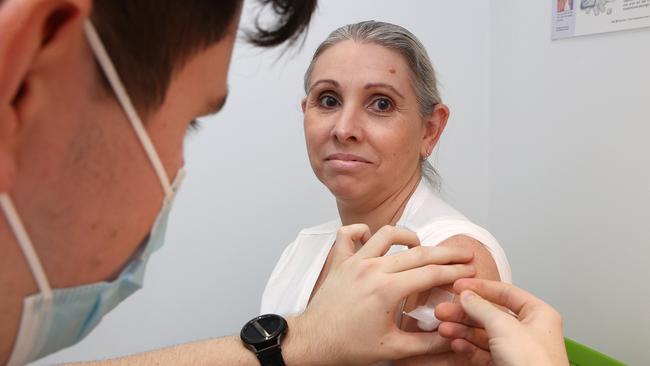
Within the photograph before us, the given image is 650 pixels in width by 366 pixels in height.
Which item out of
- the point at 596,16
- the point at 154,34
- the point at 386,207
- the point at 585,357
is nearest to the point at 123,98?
the point at 154,34

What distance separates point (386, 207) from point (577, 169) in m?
0.73

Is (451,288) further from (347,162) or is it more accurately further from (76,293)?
(76,293)

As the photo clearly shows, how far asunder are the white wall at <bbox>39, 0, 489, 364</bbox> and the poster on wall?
423mm

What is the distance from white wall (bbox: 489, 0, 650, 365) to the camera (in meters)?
1.33

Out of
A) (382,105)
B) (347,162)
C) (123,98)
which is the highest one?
(123,98)

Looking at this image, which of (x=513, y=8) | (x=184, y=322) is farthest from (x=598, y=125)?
(x=184, y=322)

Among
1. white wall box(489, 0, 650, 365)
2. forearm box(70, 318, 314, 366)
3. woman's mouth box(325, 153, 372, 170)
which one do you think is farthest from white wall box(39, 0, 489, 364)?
forearm box(70, 318, 314, 366)

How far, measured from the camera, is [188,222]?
67.4 inches

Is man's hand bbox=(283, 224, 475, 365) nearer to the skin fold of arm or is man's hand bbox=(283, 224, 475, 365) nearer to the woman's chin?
the skin fold of arm

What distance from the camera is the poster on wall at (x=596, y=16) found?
128 cm

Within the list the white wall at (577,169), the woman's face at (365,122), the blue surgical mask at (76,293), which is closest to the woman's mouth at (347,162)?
the woman's face at (365,122)

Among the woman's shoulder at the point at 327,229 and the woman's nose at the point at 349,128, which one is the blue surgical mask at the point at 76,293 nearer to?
the woman's nose at the point at 349,128

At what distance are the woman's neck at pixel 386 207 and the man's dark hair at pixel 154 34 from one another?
80 cm

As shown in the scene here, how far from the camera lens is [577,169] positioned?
152cm
